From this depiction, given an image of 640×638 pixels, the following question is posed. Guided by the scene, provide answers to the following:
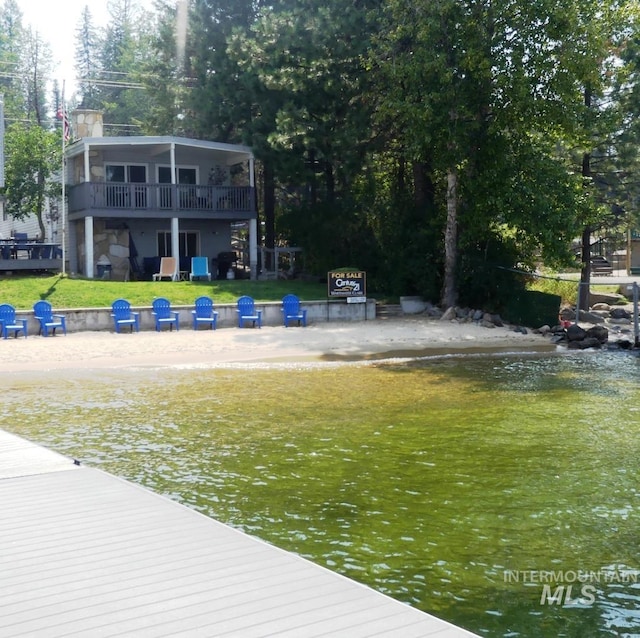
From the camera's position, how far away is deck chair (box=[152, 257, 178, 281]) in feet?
96.7

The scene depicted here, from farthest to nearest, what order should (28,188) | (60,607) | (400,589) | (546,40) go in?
(28,188), (546,40), (400,589), (60,607)

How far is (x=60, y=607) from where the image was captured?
15.5 feet

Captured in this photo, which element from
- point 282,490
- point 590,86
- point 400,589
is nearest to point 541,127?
point 590,86

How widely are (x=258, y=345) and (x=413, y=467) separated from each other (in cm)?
1175

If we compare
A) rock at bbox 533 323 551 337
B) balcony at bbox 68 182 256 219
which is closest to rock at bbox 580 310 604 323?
rock at bbox 533 323 551 337

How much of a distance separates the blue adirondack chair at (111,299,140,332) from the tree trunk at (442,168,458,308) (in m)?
10.2

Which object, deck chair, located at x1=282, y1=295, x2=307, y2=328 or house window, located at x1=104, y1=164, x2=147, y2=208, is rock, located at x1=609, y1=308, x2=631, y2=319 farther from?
house window, located at x1=104, y1=164, x2=147, y2=208

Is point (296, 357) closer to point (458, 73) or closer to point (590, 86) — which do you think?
point (458, 73)

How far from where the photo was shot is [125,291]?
83.3 feet

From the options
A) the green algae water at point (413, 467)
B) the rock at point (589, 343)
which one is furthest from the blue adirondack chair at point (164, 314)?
the rock at point (589, 343)

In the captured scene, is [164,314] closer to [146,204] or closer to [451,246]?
[146,204]

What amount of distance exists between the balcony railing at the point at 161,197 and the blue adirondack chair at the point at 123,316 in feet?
26.7

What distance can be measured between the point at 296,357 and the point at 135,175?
16146mm

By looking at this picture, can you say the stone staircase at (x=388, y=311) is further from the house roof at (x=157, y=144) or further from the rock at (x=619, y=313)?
the house roof at (x=157, y=144)
